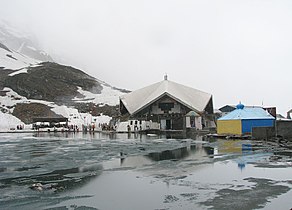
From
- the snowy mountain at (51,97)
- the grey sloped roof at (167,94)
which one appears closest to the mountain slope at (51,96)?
the snowy mountain at (51,97)

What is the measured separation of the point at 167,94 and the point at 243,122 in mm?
22848

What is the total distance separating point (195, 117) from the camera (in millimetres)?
49125

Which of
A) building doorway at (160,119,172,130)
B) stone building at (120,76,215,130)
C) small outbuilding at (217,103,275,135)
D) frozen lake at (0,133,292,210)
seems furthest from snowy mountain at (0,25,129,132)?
frozen lake at (0,133,292,210)

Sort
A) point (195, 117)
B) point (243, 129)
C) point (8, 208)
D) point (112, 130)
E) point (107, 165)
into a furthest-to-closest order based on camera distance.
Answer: point (195, 117)
point (112, 130)
point (243, 129)
point (107, 165)
point (8, 208)

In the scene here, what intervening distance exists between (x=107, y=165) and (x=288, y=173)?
6.58 meters

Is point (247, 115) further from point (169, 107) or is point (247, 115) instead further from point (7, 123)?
point (7, 123)

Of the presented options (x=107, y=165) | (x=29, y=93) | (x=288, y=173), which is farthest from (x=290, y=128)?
(x=29, y=93)

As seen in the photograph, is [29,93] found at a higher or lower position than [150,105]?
higher

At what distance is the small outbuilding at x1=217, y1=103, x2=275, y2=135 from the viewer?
30.5m

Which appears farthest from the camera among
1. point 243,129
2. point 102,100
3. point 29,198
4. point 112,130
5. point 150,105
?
point 102,100

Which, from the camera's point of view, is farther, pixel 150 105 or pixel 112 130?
pixel 150 105

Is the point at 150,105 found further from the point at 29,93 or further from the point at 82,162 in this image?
the point at 29,93

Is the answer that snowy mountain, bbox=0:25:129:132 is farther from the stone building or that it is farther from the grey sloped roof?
the stone building

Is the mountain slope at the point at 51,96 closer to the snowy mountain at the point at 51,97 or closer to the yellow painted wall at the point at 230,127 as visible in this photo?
the snowy mountain at the point at 51,97
